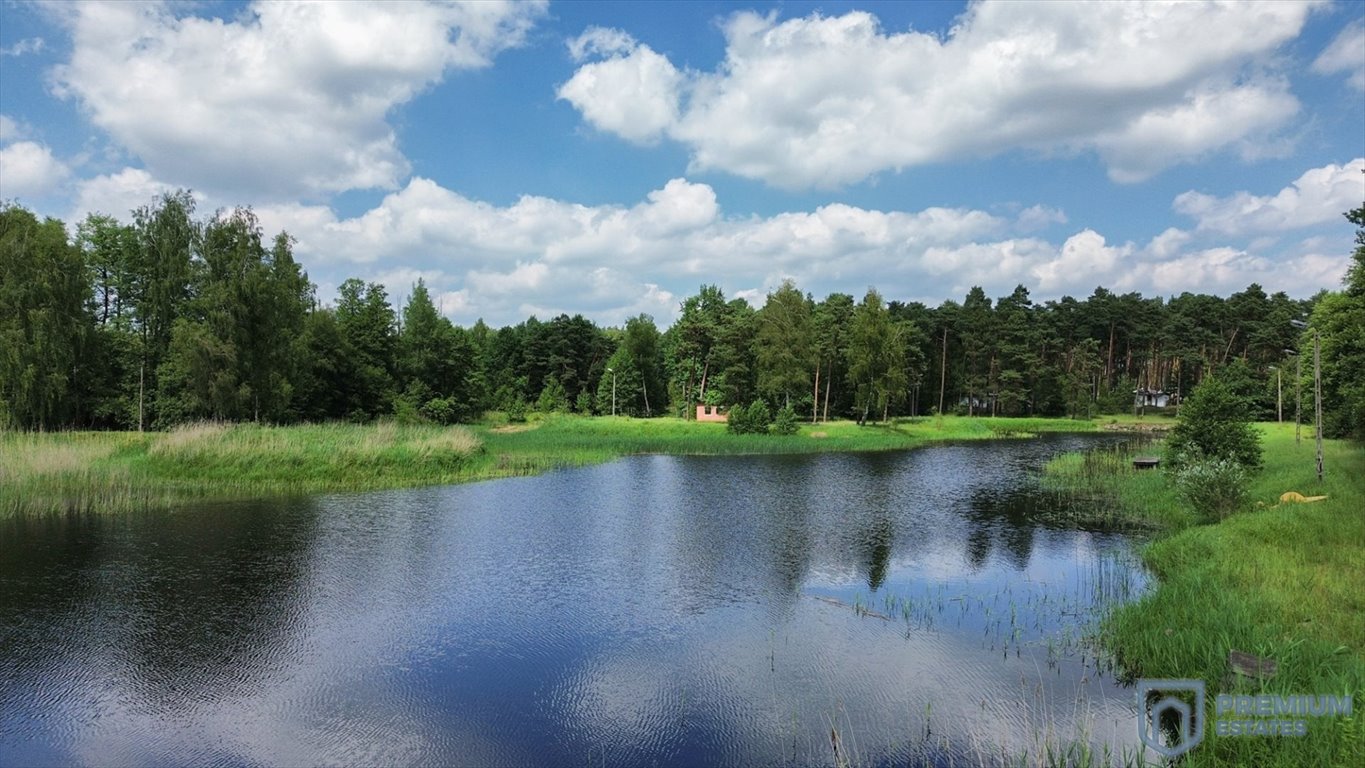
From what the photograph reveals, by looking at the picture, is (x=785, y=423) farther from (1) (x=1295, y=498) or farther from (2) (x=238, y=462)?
(2) (x=238, y=462)

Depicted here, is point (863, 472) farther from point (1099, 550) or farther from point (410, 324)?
point (410, 324)

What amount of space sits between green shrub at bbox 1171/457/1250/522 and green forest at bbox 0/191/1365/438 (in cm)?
601

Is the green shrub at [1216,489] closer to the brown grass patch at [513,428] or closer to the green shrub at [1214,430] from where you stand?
the green shrub at [1214,430]

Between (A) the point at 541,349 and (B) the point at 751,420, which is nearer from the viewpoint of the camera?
(B) the point at 751,420

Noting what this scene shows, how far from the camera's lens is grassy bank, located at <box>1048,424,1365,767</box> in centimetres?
671

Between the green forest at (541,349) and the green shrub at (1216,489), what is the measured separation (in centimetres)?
601

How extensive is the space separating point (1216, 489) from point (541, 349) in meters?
73.3

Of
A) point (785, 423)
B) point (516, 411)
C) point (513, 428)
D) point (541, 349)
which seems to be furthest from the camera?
point (541, 349)

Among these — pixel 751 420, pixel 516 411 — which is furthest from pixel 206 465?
pixel 516 411

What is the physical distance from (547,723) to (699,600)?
18.4ft

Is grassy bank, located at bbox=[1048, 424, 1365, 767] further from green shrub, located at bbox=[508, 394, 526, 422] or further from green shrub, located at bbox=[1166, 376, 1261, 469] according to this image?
green shrub, located at bbox=[508, 394, 526, 422]

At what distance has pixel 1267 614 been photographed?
998cm

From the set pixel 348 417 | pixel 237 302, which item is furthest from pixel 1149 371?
pixel 237 302

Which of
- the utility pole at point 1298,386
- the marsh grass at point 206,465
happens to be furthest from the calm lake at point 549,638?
the utility pole at point 1298,386
